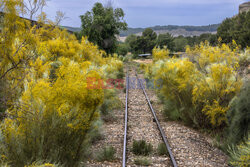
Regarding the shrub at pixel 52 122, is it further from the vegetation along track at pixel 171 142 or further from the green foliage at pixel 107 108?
the green foliage at pixel 107 108

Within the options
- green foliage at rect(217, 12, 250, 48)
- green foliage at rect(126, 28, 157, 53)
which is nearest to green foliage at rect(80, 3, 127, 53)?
green foliage at rect(217, 12, 250, 48)

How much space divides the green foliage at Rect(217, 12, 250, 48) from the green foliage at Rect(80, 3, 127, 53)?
1756 centimetres

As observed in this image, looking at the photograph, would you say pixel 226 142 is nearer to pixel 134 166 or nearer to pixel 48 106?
pixel 134 166

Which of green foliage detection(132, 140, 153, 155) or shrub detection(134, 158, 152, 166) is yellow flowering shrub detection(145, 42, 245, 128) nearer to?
green foliage detection(132, 140, 153, 155)

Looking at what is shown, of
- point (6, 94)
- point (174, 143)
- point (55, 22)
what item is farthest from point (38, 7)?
point (174, 143)

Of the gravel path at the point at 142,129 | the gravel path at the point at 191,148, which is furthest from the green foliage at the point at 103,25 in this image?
the gravel path at the point at 191,148

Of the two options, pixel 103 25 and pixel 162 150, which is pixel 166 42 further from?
pixel 162 150

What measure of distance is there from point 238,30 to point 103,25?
27.0m

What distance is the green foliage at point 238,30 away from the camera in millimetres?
41750

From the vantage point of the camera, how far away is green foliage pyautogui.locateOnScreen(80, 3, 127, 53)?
137ft

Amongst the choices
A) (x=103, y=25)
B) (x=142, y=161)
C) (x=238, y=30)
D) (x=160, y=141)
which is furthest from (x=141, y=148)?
(x=238, y=30)

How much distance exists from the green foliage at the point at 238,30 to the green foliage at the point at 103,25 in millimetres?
17557

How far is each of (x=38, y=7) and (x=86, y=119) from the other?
232 cm

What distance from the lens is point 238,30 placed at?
5284 cm
